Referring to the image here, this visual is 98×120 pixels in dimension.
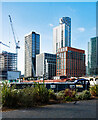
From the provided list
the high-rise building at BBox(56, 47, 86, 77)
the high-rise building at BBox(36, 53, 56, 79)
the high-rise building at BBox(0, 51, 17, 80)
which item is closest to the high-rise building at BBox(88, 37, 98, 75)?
the high-rise building at BBox(56, 47, 86, 77)

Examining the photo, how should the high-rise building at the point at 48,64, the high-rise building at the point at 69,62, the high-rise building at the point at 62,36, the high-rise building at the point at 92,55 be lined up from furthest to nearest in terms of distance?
the high-rise building at the point at 62,36 < the high-rise building at the point at 48,64 < the high-rise building at the point at 69,62 < the high-rise building at the point at 92,55

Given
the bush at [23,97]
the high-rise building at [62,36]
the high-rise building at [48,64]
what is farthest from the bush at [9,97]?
the high-rise building at [62,36]

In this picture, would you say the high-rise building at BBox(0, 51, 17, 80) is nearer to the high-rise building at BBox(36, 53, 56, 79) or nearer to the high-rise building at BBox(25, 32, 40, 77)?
the high-rise building at BBox(36, 53, 56, 79)

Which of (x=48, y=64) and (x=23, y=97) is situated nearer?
(x=23, y=97)

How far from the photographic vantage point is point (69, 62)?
5074 inches

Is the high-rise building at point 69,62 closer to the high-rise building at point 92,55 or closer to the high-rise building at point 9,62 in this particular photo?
the high-rise building at point 92,55

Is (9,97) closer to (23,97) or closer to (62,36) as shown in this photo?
(23,97)

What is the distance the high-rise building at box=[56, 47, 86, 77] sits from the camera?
126938 millimetres

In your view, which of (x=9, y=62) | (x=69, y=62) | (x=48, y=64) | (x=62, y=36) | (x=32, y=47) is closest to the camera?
(x=69, y=62)

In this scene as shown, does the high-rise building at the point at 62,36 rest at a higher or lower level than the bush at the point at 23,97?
higher

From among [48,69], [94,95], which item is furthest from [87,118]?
→ [48,69]

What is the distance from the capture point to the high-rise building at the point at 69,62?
127 metres

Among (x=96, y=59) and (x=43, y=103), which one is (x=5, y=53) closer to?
(x=96, y=59)

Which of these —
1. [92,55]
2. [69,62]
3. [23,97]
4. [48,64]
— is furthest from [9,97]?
[92,55]
